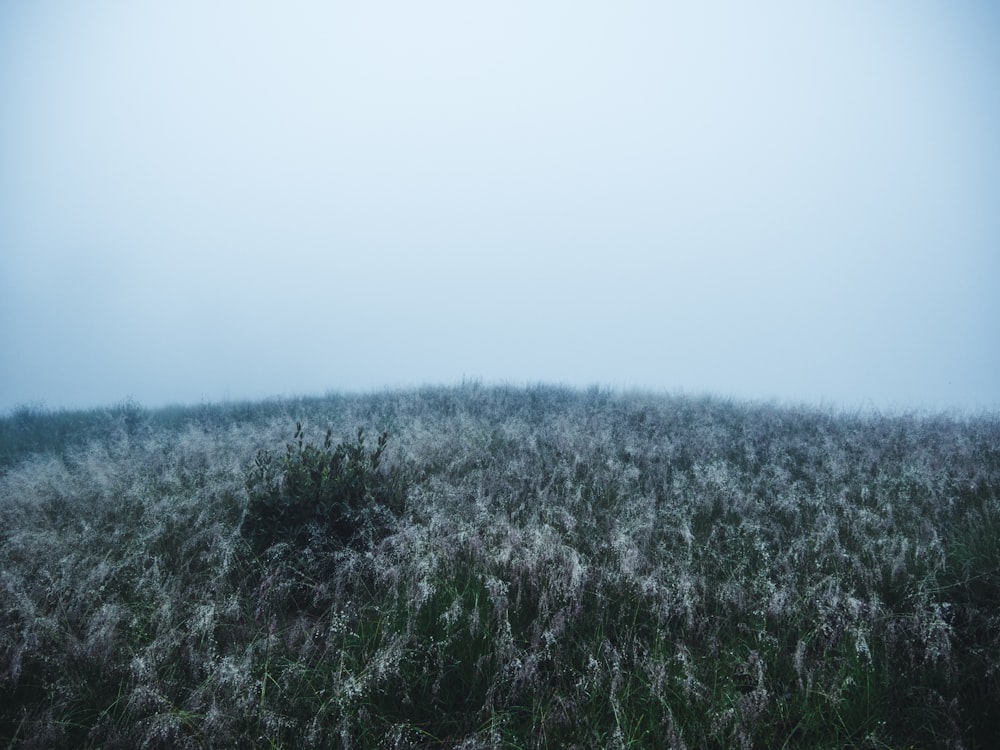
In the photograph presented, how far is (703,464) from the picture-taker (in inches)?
232

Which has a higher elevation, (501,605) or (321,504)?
(321,504)

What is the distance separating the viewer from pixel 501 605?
2.87 m

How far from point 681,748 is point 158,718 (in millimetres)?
2517

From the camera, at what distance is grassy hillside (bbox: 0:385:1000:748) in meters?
2.39

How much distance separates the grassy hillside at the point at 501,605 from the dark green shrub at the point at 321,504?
3 centimetres

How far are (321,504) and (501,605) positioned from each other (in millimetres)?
2154

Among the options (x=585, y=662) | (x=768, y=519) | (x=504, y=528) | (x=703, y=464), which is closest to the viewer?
(x=585, y=662)

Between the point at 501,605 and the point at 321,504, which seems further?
the point at 321,504

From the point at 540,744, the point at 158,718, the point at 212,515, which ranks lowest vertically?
the point at 540,744

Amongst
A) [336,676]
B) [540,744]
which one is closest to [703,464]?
[540,744]

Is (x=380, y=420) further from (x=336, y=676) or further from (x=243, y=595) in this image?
(x=336, y=676)

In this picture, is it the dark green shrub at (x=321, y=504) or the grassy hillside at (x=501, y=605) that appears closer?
the grassy hillside at (x=501, y=605)

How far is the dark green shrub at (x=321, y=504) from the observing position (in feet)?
13.4

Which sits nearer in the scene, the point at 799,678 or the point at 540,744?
the point at 540,744
